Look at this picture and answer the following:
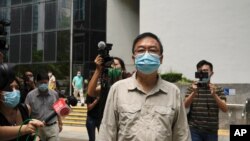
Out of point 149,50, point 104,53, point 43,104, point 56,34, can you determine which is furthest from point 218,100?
point 56,34

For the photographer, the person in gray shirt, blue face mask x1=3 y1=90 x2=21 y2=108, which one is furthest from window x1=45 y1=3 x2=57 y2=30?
blue face mask x1=3 y1=90 x2=21 y2=108

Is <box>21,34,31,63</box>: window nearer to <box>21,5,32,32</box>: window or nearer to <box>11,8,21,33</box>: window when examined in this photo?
<box>21,5,32,32</box>: window

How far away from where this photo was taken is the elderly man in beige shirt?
3377 millimetres

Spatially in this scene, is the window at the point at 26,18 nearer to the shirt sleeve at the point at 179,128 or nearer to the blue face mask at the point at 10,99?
the blue face mask at the point at 10,99

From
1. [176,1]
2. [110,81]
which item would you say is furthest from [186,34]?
[110,81]

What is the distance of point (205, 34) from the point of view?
20078mm

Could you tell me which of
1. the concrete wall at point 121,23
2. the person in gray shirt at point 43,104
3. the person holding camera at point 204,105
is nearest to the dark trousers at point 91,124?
the person in gray shirt at point 43,104

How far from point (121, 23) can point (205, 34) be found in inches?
344

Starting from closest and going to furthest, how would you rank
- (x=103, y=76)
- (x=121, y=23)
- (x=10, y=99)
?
(x=10, y=99)
(x=103, y=76)
(x=121, y=23)

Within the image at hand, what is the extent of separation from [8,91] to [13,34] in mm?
28809

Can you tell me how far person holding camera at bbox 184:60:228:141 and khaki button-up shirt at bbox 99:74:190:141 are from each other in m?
2.98

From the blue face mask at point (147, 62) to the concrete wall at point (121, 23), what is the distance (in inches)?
935

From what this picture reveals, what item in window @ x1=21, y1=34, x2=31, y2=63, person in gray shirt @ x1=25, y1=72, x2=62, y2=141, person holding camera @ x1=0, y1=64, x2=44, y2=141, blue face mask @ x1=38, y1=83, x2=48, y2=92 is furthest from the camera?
window @ x1=21, y1=34, x2=31, y2=63

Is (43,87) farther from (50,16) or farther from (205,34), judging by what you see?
(50,16)
